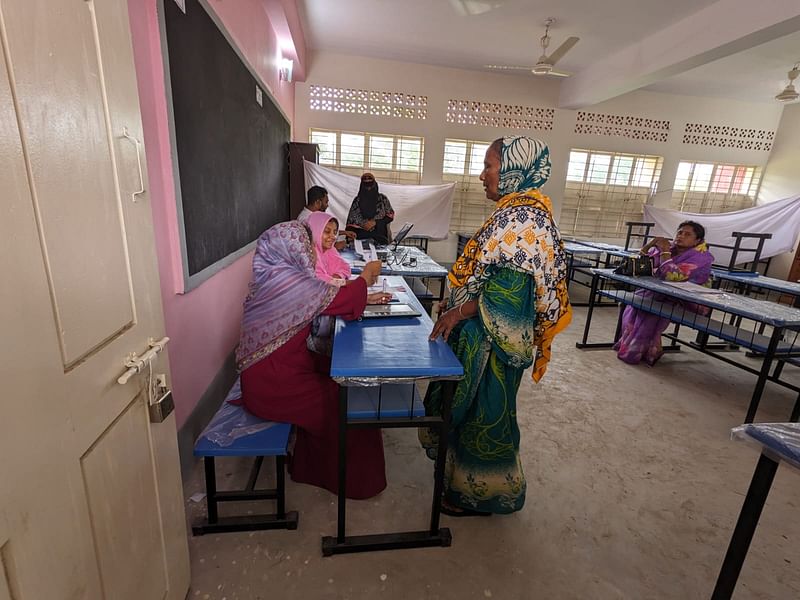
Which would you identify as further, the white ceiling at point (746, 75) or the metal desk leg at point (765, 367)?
the white ceiling at point (746, 75)

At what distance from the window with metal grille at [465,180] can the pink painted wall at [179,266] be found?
154 inches

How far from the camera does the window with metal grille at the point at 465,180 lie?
20.9ft

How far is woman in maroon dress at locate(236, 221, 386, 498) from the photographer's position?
5.09 feet

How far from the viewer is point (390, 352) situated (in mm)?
1335

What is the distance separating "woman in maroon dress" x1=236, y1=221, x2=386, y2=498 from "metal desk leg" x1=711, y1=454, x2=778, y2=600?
45.9 inches

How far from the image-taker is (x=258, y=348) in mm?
1569

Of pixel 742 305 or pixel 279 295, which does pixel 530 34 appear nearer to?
pixel 742 305

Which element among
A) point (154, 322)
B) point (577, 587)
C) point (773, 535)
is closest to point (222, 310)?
point (154, 322)

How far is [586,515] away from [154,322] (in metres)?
1.87

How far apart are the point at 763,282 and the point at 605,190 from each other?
3365 millimetres

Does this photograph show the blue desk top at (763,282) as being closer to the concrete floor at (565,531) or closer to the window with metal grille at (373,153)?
the concrete floor at (565,531)

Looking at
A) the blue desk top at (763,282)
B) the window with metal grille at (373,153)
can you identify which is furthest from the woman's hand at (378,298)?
the window with metal grille at (373,153)

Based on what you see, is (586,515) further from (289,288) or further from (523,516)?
(289,288)

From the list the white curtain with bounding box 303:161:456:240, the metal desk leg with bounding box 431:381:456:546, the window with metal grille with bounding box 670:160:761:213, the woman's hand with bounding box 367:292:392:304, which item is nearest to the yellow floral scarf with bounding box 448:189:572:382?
the metal desk leg with bounding box 431:381:456:546
